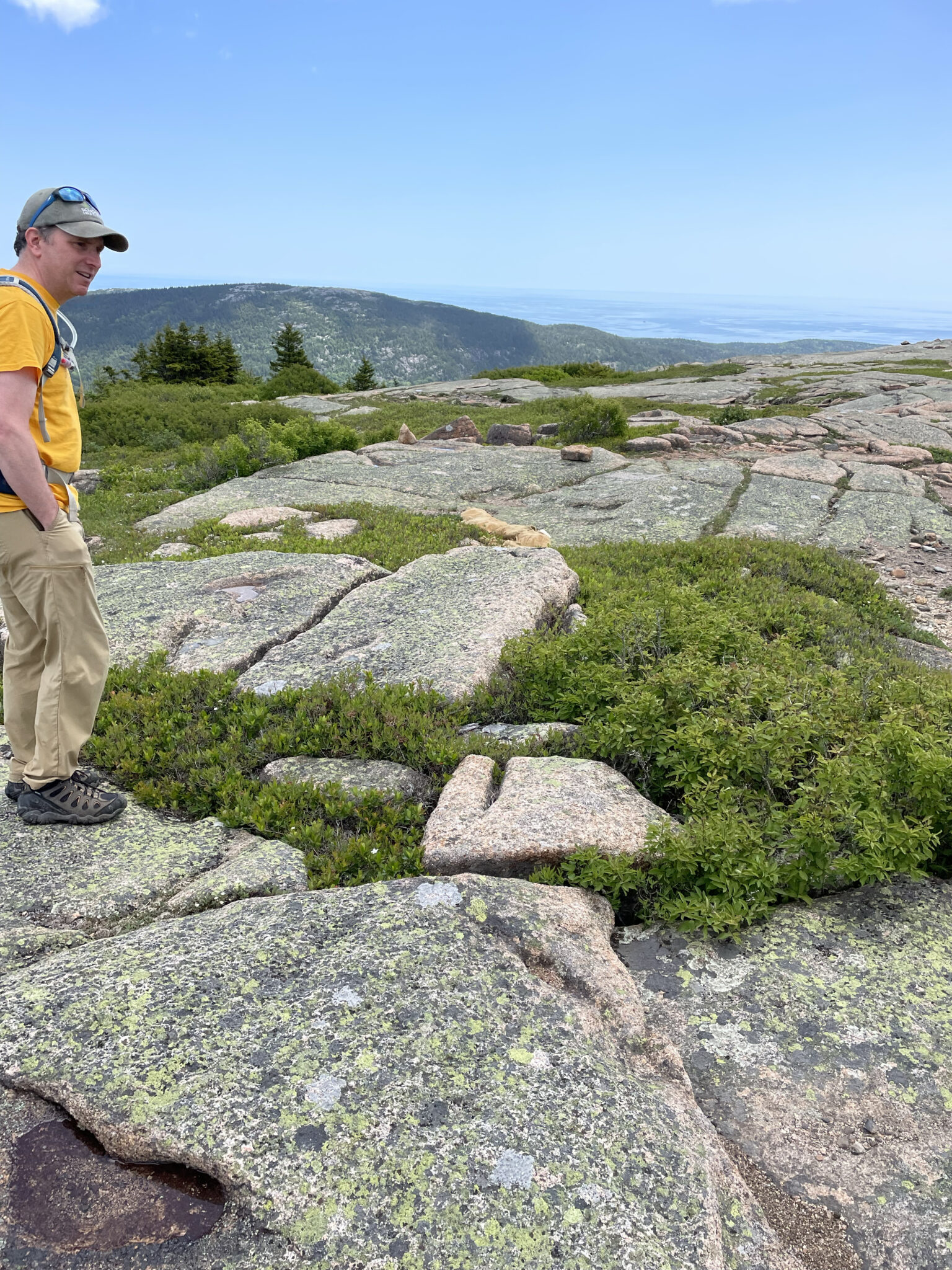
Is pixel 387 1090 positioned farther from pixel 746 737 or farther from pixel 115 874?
pixel 746 737

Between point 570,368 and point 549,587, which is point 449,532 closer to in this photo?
point 549,587

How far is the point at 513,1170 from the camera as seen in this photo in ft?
9.31

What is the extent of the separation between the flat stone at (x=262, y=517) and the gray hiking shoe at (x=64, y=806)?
837 centimetres

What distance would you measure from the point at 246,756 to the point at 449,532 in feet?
23.1

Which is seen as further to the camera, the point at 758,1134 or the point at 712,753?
the point at 712,753

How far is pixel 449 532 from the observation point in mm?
12680

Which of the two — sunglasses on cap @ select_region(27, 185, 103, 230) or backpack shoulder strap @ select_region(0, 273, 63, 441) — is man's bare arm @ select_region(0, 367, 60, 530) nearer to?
backpack shoulder strap @ select_region(0, 273, 63, 441)

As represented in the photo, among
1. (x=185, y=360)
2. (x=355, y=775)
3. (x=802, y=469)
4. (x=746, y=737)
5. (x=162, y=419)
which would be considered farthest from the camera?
(x=185, y=360)

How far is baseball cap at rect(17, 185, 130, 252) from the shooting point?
466 centimetres

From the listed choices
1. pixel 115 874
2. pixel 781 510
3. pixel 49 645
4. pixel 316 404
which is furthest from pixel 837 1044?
pixel 316 404

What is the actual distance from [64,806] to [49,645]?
3.77ft

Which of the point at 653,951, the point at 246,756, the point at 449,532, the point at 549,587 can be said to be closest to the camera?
the point at 653,951

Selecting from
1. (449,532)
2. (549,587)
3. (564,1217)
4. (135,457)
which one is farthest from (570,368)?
(564,1217)


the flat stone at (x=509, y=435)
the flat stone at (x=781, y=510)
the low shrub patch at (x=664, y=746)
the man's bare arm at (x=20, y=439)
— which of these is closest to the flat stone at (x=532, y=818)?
the low shrub patch at (x=664, y=746)
